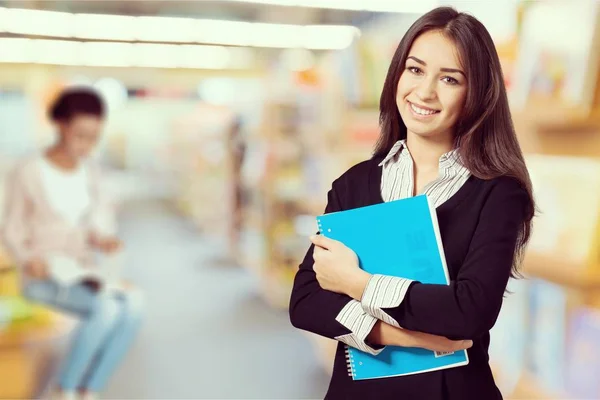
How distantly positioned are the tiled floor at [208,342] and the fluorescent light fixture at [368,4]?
196 cm

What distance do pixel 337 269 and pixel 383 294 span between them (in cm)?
9

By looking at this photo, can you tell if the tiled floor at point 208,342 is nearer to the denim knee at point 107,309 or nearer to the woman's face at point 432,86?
the denim knee at point 107,309

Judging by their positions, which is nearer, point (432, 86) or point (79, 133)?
A: point (432, 86)

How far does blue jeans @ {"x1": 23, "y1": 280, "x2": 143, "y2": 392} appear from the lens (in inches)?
119

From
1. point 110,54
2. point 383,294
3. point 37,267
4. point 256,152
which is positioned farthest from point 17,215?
point 256,152

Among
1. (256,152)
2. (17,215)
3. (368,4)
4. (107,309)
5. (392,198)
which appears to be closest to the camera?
(392,198)

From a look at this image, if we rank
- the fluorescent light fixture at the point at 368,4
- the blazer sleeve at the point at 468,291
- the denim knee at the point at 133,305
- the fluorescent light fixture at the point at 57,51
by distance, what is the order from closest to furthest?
the blazer sleeve at the point at 468,291
the denim knee at the point at 133,305
the fluorescent light fixture at the point at 368,4
the fluorescent light fixture at the point at 57,51

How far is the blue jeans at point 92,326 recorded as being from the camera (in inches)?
119

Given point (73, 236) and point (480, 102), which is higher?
point (480, 102)

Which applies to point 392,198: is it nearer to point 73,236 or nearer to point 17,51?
point 73,236

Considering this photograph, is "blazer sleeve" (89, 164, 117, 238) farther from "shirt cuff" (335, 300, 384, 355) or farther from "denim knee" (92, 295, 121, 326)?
"shirt cuff" (335, 300, 384, 355)

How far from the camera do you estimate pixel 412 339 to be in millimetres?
1041

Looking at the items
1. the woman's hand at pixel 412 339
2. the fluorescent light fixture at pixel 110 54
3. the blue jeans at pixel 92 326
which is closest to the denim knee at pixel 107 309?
the blue jeans at pixel 92 326

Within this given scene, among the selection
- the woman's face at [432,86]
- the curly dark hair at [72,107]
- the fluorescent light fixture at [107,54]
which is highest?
the fluorescent light fixture at [107,54]
